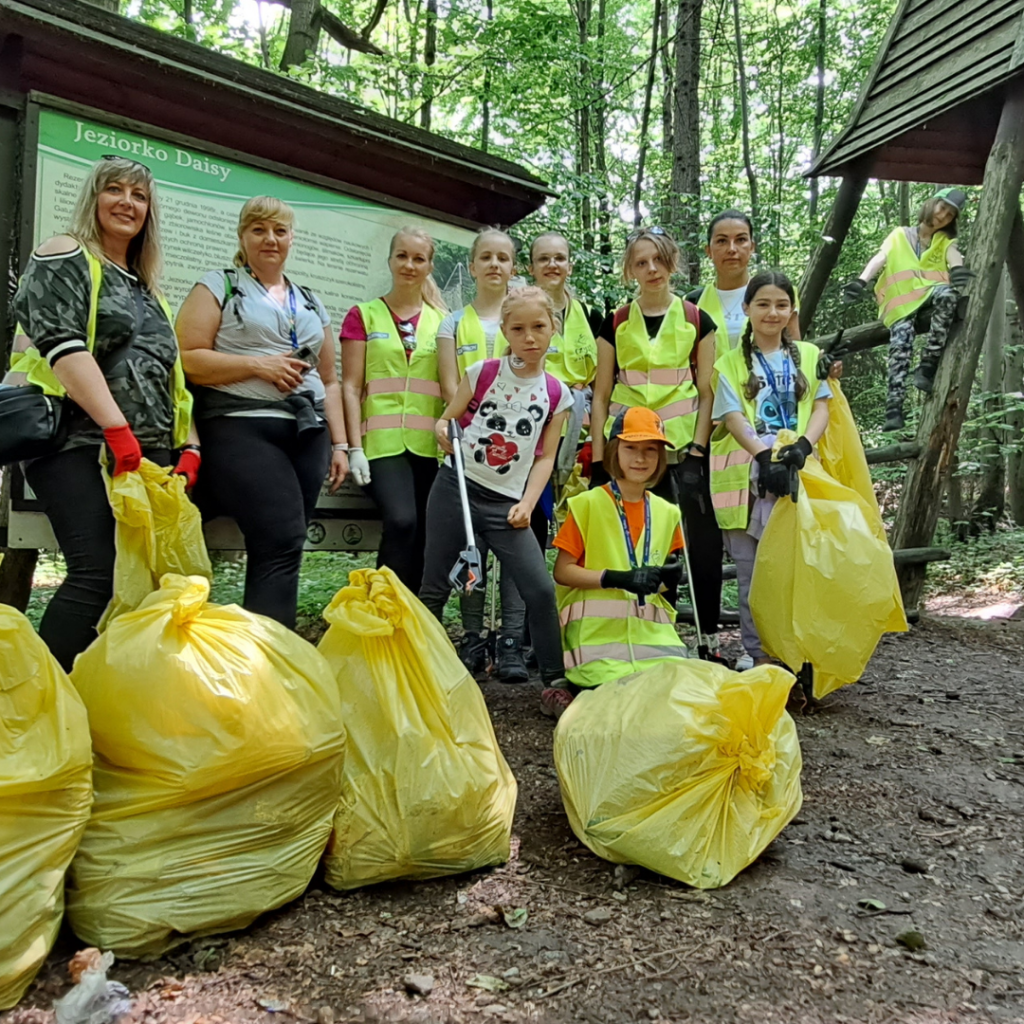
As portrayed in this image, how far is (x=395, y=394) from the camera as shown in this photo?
3.58 m

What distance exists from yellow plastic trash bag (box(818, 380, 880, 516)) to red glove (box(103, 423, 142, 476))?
2.85 m

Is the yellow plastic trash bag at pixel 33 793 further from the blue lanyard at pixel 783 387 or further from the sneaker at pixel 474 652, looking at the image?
the blue lanyard at pixel 783 387

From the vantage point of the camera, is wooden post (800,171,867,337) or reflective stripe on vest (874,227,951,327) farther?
wooden post (800,171,867,337)

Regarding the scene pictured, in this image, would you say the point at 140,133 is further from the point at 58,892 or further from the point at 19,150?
the point at 58,892

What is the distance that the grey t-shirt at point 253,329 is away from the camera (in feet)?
9.69

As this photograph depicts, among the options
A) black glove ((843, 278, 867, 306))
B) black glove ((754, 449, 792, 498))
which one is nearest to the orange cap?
black glove ((754, 449, 792, 498))

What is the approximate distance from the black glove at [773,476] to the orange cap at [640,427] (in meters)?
0.46

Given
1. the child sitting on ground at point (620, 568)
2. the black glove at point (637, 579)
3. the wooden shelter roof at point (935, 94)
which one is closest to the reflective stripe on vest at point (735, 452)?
the child sitting on ground at point (620, 568)

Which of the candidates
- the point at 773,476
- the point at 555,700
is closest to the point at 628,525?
the point at 773,476

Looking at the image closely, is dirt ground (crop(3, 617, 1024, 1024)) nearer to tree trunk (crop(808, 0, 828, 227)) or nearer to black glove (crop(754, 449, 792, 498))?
black glove (crop(754, 449, 792, 498))

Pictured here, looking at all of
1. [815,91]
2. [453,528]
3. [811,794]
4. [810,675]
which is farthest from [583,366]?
[815,91]

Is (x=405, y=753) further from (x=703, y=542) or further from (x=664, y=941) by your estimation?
(x=703, y=542)

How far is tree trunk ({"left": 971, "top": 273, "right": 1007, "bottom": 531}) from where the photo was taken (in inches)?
407

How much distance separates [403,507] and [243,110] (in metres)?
1.97
